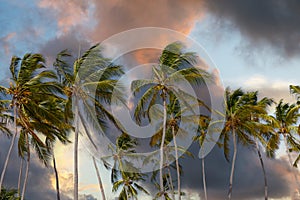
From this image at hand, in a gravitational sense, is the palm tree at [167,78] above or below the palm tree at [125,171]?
above

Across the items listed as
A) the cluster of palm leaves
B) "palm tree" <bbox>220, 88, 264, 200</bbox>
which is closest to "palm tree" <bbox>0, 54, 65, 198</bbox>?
the cluster of palm leaves

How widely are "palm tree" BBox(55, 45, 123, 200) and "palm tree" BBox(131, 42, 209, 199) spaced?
4074 mm

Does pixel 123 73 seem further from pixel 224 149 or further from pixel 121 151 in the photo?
pixel 121 151

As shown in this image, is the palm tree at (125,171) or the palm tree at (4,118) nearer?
the palm tree at (4,118)

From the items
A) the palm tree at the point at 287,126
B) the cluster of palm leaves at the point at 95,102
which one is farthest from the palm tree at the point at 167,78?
the palm tree at the point at 287,126

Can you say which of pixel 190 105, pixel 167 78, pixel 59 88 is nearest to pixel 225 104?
pixel 190 105

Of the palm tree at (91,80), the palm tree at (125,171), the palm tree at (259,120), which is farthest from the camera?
the palm tree at (125,171)

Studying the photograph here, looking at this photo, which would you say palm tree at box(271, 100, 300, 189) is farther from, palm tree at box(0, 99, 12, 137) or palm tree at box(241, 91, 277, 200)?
palm tree at box(0, 99, 12, 137)

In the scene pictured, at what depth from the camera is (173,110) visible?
3450 centimetres

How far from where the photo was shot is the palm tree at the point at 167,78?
85.1 feet

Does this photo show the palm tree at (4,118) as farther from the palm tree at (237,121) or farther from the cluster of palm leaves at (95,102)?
the palm tree at (237,121)

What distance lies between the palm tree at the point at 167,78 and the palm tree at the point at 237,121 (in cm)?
824

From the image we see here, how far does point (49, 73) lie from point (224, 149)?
19.0 metres

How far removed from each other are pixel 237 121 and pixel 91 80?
1591cm
